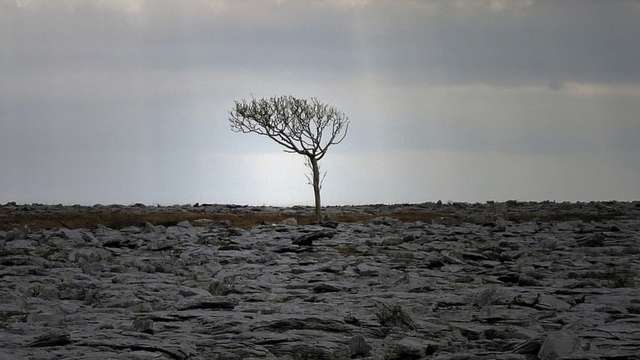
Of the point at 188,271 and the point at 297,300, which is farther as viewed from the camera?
the point at 188,271

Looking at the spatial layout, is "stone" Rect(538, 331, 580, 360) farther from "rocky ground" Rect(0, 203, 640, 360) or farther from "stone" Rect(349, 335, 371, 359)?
"stone" Rect(349, 335, 371, 359)

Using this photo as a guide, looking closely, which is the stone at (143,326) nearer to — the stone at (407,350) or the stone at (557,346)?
the stone at (407,350)

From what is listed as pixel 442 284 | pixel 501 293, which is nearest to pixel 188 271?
pixel 442 284

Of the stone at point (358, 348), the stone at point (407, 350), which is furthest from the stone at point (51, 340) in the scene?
the stone at point (407, 350)

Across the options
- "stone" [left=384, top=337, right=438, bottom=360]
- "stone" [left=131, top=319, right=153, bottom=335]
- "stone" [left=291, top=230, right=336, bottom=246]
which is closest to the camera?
"stone" [left=384, top=337, right=438, bottom=360]

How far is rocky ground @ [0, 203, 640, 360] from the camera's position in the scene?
7.51 m

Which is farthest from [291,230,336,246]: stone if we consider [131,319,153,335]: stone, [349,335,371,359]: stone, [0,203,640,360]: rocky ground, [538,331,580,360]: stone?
[538,331,580,360]: stone

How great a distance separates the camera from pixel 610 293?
36.7ft

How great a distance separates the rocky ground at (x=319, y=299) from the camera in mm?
7512

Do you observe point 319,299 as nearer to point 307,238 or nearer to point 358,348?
point 358,348

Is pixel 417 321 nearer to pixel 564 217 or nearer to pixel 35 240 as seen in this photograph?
pixel 35 240

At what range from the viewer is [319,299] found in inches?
439

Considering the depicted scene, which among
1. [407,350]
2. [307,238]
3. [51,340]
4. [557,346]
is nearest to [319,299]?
[407,350]

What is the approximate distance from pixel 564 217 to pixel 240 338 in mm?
30739
